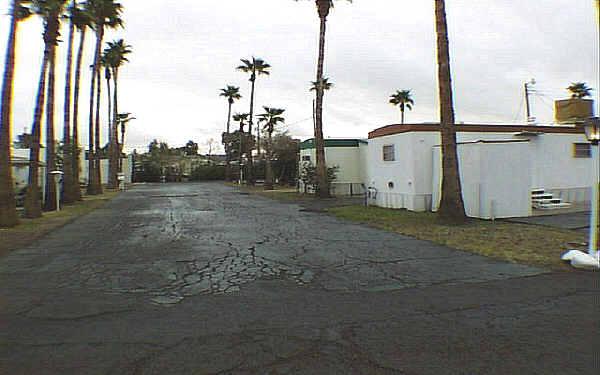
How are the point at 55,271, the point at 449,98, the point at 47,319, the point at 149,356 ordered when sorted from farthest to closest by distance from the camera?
1. the point at 449,98
2. the point at 55,271
3. the point at 47,319
4. the point at 149,356

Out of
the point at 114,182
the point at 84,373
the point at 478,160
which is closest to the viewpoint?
the point at 84,373

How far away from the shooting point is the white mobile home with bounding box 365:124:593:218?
13742 mm

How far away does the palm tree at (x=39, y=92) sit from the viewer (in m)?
14.5

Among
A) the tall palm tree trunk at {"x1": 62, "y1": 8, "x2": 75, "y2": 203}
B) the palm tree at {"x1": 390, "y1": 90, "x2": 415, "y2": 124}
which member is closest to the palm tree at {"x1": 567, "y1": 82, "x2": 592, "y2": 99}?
the palm tree at {"x1": 390, "y1": 90, "x2": 415, "y2": 124}

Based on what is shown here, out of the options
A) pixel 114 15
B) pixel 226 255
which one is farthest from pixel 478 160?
pixel 114 15

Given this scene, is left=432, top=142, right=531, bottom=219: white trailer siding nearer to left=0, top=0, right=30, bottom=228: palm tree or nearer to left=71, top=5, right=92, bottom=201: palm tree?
left=0, top=0, right=30, bottom=228: palm tree

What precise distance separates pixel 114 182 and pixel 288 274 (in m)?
37.0

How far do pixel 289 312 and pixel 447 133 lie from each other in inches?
359

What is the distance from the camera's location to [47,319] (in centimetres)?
473

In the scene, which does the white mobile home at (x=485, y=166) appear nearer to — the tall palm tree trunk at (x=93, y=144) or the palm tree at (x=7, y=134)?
the palm tree at (x=7, y=134)

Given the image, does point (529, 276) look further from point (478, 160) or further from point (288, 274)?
point (478, 160)

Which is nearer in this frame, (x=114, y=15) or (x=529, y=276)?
(x=529, y=276)

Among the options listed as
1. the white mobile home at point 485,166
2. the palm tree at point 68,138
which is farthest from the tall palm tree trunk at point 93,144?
the white mobile home at point 485,166

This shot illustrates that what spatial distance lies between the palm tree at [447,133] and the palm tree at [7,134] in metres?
12.6
